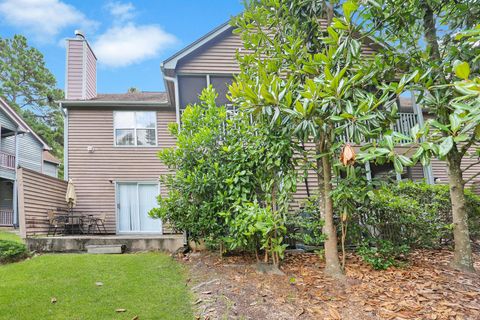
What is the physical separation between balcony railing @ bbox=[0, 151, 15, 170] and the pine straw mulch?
15732 millimetres

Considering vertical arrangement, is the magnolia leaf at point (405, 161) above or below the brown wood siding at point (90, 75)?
below

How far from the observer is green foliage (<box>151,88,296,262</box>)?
4.42 metres

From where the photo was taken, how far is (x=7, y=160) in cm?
1580

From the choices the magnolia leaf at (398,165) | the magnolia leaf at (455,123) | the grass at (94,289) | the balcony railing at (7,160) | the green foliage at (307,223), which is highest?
the balcony railing at (7,160)

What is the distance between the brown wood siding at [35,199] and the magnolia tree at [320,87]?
640 centimetres

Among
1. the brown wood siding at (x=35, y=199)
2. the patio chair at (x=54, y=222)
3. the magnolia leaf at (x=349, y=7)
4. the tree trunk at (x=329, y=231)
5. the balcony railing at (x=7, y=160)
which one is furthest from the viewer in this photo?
the balcony railing at (x=7, y=160)

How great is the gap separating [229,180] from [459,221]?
3.71 metres

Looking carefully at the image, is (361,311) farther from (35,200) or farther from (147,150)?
(147,150)

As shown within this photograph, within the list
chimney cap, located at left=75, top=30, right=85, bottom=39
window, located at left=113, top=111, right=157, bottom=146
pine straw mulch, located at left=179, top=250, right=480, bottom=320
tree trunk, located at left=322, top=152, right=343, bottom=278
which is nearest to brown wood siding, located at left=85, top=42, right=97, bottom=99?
chimney cap, located at left=75, top=30, right=85, bottom=39

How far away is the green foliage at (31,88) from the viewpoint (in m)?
25.2

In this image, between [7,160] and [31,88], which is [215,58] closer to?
[7,160]

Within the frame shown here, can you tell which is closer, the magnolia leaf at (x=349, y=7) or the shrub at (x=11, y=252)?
the magnolia leaf at (x=349, y=7)

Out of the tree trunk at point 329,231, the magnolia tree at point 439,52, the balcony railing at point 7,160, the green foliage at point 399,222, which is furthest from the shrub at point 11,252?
the balcony railing at point 7,160

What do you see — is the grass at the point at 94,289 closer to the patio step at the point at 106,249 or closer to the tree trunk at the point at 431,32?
the patio step at the point at 106,249
